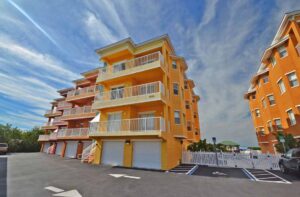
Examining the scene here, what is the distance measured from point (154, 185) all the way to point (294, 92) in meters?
17.2

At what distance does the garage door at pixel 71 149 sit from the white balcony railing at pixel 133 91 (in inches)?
424

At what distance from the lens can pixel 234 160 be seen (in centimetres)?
1379

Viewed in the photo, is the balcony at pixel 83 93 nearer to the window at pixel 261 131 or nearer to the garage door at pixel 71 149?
the garage door at pixel 71 149

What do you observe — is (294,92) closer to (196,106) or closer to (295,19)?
(295,19)

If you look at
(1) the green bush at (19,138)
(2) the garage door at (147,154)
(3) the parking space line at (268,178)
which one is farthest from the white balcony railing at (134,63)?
(1) the green bush at (19,138)

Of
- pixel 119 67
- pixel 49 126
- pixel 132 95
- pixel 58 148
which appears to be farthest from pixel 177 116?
pixel 49 126

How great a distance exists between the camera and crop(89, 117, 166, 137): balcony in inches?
463

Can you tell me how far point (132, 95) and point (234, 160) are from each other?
12.2m

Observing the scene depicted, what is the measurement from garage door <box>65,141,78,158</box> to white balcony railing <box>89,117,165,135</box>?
9943 mm

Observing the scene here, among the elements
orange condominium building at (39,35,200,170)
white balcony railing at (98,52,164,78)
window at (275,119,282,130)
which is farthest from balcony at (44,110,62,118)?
window at (275,119,282,130)

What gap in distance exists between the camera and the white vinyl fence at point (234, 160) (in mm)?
12322

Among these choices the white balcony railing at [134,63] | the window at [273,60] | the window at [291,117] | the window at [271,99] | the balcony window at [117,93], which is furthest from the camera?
the window at [271,99]

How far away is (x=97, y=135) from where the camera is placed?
1410 centimetres

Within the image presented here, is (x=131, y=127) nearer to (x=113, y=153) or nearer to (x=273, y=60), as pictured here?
(x=113, y=153)
